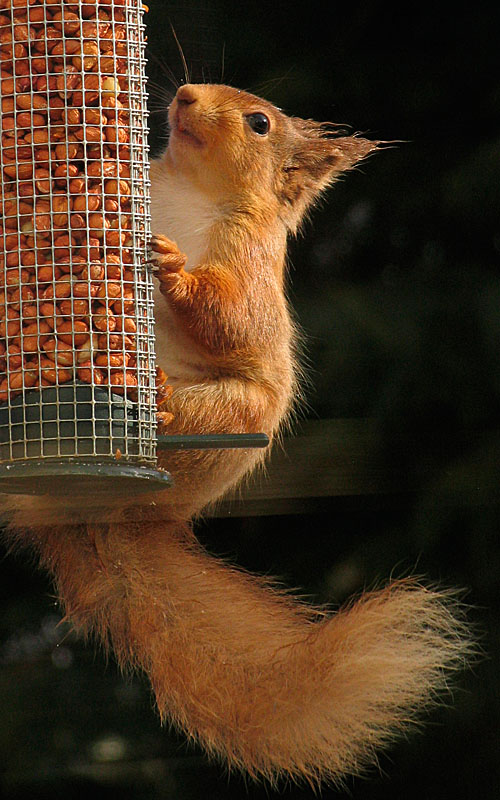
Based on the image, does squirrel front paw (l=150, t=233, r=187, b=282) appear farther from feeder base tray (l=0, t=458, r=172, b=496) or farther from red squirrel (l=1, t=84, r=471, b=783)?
feeder base tray (l=0, t=458, r=172, b=496)

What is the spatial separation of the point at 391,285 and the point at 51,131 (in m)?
0.91

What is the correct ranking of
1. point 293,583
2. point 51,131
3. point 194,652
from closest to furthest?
1. point 51,131
2. point 194,652
3. point 293,583

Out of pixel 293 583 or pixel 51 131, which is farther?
pixel 293 583

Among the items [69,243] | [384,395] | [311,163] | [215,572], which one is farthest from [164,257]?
[384,395]

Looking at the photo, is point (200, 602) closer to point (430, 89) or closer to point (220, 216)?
point (220, 216)

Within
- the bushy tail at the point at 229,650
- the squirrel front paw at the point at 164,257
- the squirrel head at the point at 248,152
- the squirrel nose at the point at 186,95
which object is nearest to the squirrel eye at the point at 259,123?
the squirrel head at the point at 248,152

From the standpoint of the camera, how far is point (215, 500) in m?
1.88

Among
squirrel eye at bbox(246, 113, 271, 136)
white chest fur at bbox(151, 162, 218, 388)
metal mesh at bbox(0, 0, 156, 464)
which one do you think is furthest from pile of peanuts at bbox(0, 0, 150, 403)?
squirrel eye at bbox(246, 113, 271, 136)

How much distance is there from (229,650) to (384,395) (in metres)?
0.58

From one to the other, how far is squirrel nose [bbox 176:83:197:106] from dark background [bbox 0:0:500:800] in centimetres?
31

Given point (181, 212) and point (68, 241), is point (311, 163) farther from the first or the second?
point (68, 241)

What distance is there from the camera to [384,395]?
2.15 meters

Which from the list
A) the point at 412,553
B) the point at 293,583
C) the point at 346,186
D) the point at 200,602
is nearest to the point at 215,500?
the point at 200,602

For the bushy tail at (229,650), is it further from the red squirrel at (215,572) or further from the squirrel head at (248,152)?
the squirrel head at (248,152)
